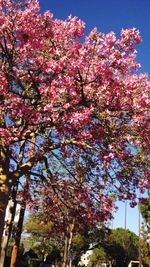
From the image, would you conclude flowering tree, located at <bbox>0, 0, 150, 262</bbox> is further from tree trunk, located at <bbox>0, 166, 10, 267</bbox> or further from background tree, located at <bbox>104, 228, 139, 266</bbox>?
background tree, located at <bbox>104, 228, 139, 266</bbox>

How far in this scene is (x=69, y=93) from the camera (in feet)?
37.3

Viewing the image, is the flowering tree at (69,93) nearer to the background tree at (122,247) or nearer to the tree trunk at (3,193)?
the tree trunk at (3,193)

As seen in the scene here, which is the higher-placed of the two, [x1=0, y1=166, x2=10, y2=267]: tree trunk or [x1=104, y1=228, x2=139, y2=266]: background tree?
[x1=104, y1=228, x2=139, y2=266]: background tree

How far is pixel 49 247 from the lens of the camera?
184 ft

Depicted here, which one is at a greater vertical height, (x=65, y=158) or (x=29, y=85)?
(x=29, y=85)

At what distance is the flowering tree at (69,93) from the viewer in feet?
37.1

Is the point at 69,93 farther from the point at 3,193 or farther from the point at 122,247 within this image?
the point at 122,247

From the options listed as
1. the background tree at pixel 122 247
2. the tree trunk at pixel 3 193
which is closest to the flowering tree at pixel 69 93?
the tree trunk at pixel 3 193

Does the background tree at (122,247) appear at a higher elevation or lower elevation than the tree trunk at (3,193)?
higher

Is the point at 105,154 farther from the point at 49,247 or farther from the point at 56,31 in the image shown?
the point at 49,247

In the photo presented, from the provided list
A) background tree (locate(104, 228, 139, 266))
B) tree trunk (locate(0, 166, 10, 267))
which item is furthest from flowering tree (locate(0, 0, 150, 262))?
background tree (locate(104, 228, 139, 266))

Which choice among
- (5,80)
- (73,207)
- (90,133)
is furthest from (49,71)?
(73,207)

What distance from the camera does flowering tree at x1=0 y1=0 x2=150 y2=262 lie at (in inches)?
445

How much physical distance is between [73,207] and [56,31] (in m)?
7.11
